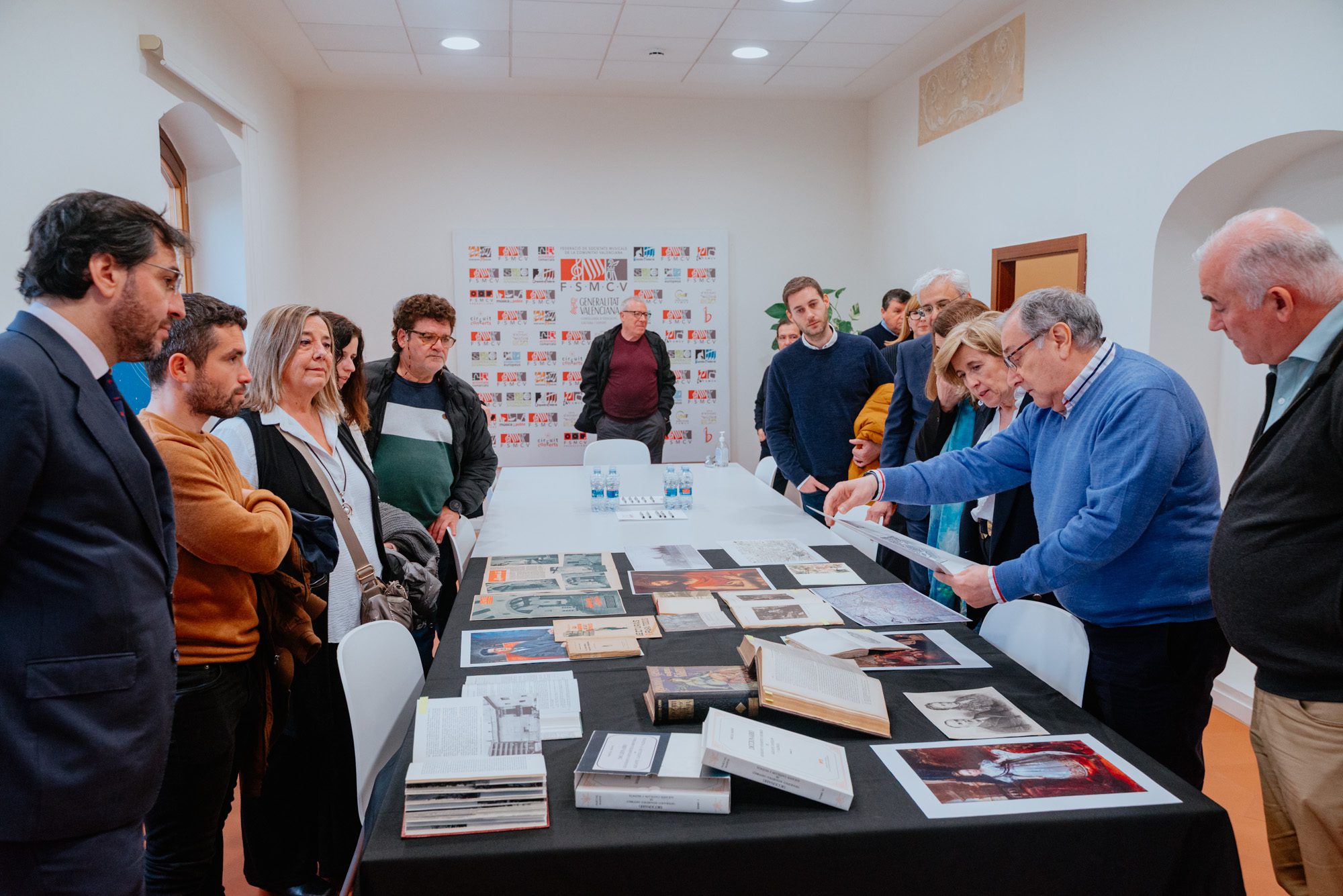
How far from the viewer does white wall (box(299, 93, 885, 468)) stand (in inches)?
268

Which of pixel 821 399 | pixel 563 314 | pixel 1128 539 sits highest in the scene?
pixel 563 314

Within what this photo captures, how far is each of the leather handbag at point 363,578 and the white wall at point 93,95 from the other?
1.31 metres

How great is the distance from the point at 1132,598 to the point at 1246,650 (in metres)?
0.29

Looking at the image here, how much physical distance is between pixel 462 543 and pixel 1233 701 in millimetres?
3285

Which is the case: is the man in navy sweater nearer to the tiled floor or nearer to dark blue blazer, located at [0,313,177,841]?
the tiled floor

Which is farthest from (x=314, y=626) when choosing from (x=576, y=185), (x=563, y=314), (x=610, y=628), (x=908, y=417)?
(x=576, y=185)

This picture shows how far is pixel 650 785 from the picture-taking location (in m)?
1.41

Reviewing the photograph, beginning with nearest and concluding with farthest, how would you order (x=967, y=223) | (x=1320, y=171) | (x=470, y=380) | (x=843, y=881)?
(x=843, y=881), (x=1320, y=171), (x=967, y=223), (x=470, y=380)

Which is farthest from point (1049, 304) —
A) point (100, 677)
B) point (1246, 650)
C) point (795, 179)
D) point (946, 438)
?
point (795, 179)

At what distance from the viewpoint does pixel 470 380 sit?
23.3ft

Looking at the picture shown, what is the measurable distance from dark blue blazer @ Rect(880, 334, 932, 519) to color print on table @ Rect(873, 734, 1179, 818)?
6.77ft

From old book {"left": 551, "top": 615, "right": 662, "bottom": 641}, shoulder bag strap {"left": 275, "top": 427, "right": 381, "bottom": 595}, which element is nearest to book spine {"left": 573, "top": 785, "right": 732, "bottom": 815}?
old book {"left": 551, "top": 615, "right": 662, "bottom": 641}

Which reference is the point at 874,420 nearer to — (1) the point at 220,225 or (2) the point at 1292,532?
(2) the point at 1292,532

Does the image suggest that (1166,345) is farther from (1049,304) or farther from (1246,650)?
(1246,650)
